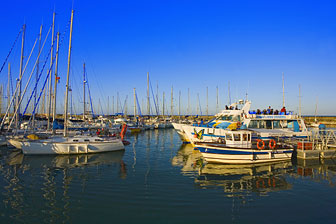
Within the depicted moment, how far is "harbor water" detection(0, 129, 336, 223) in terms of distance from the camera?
980 cm

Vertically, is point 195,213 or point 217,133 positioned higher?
point 217,133

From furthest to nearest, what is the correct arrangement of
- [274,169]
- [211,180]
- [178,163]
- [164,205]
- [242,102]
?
1. [242,102]
2. [178,163]
3. [274,169]
4. [211,180]
5. [164,205]

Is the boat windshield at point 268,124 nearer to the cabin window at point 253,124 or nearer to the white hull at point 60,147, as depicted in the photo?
the cabin window at point 253,124

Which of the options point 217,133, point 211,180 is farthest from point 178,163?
point 217,133

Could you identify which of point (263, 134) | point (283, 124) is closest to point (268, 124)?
point (283, 124)

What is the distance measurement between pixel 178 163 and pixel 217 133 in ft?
24.2

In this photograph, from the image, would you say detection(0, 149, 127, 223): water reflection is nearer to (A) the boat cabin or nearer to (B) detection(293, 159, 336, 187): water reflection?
(A) the boat cabin

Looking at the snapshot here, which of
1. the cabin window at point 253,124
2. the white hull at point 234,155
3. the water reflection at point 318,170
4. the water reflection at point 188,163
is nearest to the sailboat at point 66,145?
the water reflection at point 188,163

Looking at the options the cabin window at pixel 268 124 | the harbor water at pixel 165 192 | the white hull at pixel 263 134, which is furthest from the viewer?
the cabin window at pixel 268 124

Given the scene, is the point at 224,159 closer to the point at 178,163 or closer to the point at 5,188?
the point at 178,163

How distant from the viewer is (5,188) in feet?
42.7

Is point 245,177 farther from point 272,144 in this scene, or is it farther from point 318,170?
point 318,170

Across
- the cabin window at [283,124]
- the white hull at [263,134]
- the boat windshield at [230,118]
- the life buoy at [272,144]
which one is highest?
the boat windshield at [230,118]

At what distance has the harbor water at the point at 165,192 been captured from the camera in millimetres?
9797
